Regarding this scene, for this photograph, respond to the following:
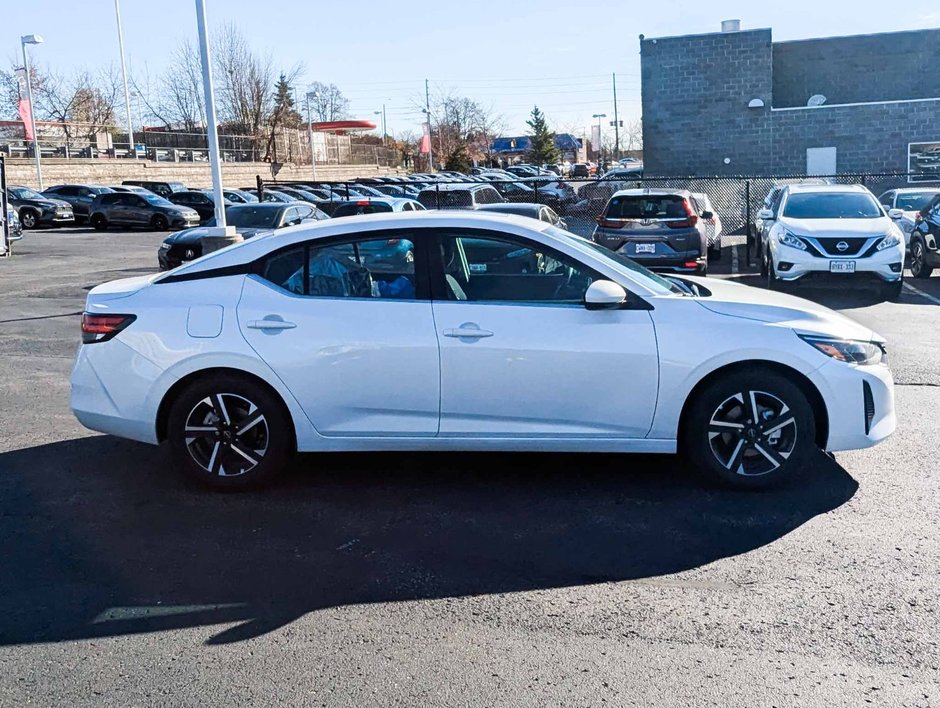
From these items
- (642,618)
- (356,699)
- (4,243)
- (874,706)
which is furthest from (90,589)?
(4,243)

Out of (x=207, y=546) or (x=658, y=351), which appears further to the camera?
(x=658, y=351)

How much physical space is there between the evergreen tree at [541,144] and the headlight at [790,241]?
75.9 metres

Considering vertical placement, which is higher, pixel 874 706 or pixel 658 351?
pixel 658 351

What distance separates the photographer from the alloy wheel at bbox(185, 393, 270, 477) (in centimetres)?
570

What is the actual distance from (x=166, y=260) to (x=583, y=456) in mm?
13383

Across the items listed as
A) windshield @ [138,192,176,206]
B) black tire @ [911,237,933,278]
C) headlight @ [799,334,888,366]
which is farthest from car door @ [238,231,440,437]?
windshield @ [138,192,176,206]

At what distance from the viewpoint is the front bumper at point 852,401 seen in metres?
5.50

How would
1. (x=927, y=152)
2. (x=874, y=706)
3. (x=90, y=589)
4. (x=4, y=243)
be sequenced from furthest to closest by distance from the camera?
(x=927, y=152) → (x=4, y=243) → (x=90, y=589) → (x=874, y=706)

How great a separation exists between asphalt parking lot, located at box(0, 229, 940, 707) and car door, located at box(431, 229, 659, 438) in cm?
45

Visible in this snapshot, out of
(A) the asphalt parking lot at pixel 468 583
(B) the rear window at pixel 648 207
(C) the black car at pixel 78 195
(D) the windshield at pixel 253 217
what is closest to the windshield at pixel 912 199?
(B) the rear window at pixel 648 207

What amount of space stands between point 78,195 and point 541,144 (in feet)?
188

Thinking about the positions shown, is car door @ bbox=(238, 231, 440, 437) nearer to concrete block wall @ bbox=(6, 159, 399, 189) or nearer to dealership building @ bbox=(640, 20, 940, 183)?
dealership building @ bbox=(640, 20, 940, 183)

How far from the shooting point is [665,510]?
5406 mm

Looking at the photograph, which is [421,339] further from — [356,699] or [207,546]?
[356,699]
